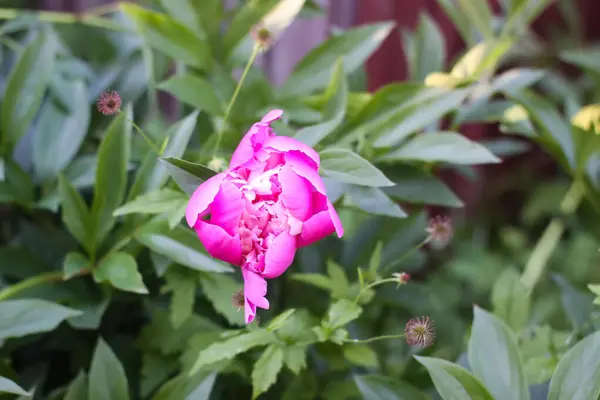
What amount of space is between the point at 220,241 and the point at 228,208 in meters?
0.02

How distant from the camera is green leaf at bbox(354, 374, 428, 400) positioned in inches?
21.4

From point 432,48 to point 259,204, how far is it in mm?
446

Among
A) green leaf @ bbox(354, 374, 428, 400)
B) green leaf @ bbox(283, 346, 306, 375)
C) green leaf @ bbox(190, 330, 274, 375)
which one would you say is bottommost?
green leaf @ bbox(354, 374, 428, 400)

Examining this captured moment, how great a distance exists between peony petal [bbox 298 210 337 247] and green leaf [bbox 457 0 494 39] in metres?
0.47

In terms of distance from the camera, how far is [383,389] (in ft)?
1.81

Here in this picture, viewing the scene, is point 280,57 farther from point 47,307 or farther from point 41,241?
point 47,307

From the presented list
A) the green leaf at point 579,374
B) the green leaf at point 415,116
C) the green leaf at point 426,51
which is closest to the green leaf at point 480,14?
the green leaf at point 426,51

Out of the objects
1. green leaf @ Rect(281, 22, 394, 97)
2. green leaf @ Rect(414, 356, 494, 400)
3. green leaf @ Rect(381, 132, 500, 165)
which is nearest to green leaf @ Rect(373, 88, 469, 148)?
green leaf @ Rect(381, 132, 500, 165)

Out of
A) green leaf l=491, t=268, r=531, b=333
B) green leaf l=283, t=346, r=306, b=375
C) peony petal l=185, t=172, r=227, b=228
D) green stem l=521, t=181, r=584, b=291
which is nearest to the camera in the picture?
peony petal l=185, t=172, r=227, b=228

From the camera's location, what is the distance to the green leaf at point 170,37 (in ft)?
2.11

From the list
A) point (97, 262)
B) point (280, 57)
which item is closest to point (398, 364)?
point (97, 262)

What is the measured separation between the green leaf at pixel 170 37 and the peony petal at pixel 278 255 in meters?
0.33

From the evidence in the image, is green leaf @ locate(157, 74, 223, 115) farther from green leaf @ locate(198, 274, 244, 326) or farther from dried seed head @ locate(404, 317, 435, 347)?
dried seed head @ locate(404, 317, 435, 347)

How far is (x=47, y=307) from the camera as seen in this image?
537 millimetres
